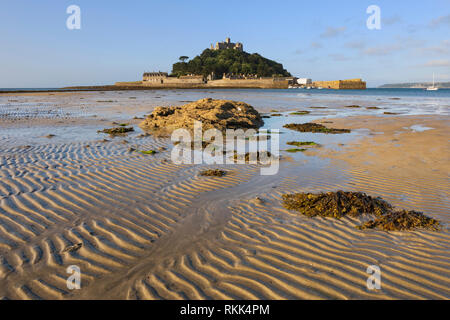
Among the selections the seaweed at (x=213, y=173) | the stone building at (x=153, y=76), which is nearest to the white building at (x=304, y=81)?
the stone building at (x=153, y=76)

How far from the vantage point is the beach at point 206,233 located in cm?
300

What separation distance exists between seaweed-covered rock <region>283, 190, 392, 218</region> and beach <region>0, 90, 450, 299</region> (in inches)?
6.4

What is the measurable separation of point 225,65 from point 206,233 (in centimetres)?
15011

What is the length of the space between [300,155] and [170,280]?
627 cm

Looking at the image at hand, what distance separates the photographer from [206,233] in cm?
409

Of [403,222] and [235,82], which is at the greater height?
[235,82]

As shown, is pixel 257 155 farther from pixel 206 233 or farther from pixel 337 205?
pixel 206 233

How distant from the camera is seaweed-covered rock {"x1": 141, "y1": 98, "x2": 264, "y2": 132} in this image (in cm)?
1300

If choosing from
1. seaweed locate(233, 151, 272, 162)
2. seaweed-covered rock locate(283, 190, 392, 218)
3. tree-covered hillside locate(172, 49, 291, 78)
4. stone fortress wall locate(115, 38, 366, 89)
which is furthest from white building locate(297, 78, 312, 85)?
seaweed-covered rock locate(283, 190, 392, 218)

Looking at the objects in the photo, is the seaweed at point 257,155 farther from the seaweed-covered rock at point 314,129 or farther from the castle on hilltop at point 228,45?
the castle on hilltop at point 228,45

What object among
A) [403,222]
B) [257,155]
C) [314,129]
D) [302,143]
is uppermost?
[314,129]

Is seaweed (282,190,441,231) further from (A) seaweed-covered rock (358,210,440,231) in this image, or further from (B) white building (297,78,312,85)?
(B) white building (297,78,312,85)

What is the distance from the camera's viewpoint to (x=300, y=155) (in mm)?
8492

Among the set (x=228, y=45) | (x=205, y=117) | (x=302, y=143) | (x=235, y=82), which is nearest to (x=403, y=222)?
(x=302, y=143)
